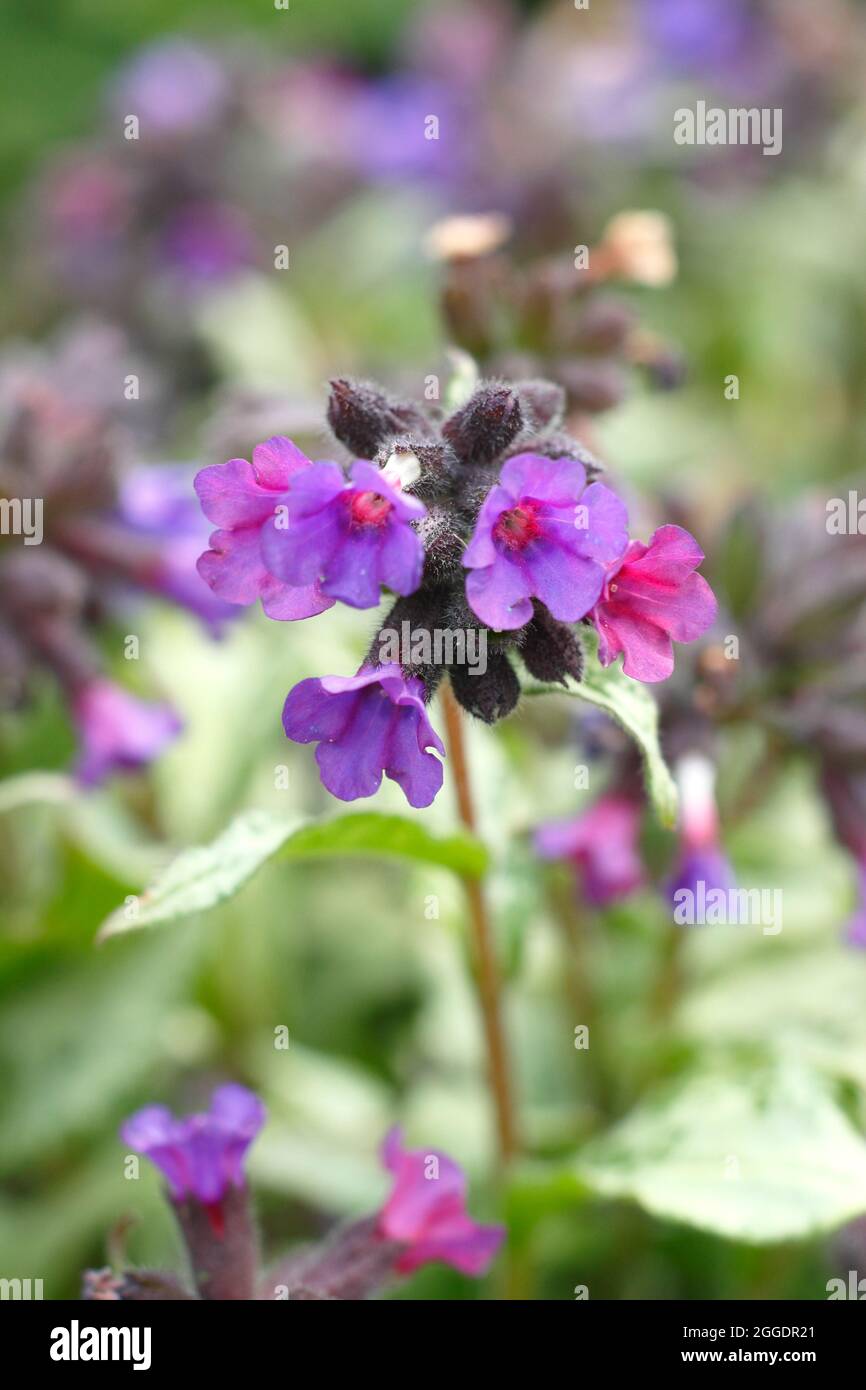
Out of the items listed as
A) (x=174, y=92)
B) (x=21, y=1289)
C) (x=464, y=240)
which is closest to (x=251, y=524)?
(x=464, y=240)

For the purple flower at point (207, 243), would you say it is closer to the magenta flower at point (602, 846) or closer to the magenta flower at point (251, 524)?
the magenta flower at point (602, 846)

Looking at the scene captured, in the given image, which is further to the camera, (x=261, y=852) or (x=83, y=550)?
(x=83, y=550)

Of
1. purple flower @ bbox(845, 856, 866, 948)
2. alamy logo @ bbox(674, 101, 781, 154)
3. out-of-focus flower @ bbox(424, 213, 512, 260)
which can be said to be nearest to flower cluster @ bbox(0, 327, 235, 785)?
out-of-focus flower @ bbox(424, 213, 512, 260)

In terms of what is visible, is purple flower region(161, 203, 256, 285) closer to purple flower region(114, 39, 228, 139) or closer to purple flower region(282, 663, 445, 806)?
purple flower region(114, 39, 228, 139)

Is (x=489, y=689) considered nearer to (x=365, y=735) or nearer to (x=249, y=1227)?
(x=365, y=735)

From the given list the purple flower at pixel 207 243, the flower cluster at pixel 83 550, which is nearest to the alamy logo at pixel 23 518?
the flower cluster at pixel 83 550
